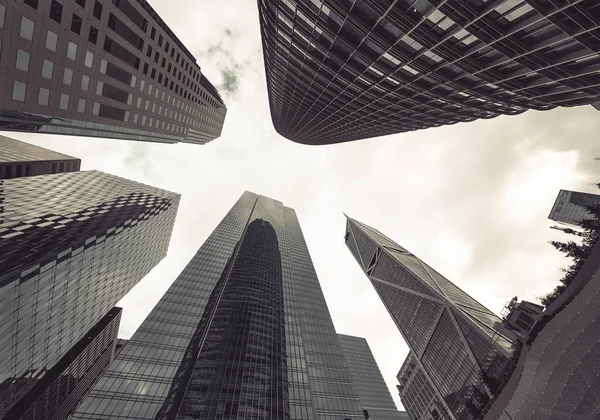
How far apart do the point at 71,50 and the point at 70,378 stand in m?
102

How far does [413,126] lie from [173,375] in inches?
3071

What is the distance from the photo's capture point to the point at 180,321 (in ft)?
285

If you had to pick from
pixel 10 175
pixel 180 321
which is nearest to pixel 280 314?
pixel 180 321

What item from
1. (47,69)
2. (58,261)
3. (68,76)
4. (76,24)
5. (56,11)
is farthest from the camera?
(58,261)

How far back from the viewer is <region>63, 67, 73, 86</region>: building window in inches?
1173

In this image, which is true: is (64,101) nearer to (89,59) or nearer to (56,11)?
(89,59)

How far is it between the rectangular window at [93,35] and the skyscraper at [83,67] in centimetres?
10

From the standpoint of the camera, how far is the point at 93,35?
105ft

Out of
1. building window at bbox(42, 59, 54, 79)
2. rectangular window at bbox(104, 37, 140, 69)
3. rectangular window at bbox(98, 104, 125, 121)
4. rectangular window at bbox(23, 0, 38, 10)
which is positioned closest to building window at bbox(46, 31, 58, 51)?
building window at bbox(42, 59, 54, 79)

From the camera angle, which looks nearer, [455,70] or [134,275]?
[455,70]

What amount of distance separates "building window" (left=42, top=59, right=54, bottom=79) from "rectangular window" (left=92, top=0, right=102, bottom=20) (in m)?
8.23

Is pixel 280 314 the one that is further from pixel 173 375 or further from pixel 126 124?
pixel 126 124

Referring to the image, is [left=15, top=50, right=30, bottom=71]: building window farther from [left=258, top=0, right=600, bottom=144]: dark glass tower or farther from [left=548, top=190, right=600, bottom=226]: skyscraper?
[left=548, top=190, right=600, bottom=226]: skyscraper

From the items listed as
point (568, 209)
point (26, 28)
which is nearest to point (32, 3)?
point (26, 28)
